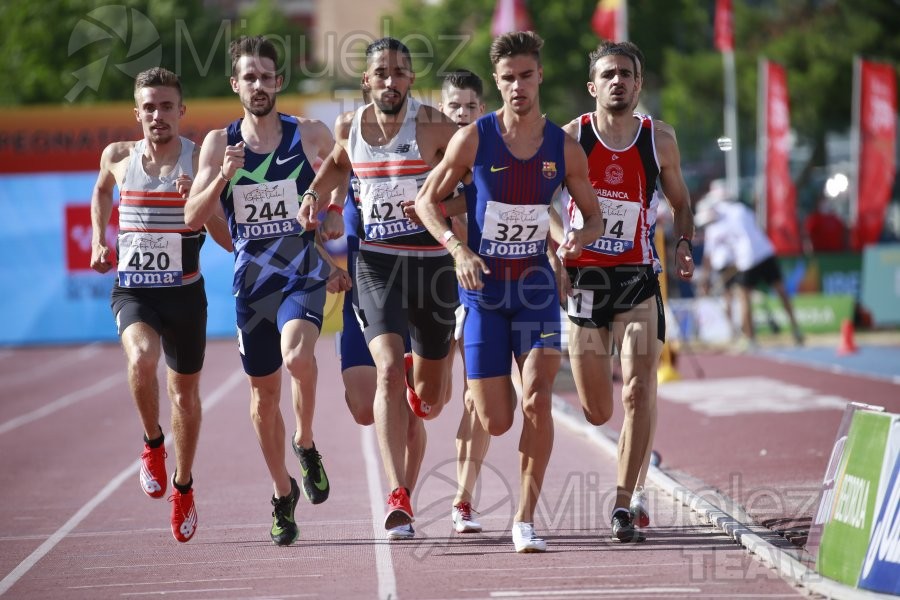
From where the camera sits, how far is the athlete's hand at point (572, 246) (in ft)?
22.2

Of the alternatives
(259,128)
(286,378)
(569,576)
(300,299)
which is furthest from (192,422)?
(286,378)

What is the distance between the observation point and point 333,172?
7.42 metres

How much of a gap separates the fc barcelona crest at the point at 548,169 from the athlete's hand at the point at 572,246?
307 mm

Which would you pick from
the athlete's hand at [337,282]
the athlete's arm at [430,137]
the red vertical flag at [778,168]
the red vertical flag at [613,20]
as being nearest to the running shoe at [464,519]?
the athlete's hand at [337,282]

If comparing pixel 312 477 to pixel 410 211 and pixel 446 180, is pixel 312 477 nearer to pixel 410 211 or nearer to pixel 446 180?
pixel 410 211

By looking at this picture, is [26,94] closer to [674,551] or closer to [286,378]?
[286,378]

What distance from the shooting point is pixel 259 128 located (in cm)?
755

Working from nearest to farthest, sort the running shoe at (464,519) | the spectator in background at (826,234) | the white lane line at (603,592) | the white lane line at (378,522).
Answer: the white lane line at (603,592) < the white lane line at (378,522) < the running shoe at (464,519) < the spectator in background at (826,234)

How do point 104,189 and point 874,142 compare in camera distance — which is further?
point 874,142

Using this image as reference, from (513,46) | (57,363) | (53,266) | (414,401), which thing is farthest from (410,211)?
(53,266)

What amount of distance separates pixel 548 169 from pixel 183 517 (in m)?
2.72

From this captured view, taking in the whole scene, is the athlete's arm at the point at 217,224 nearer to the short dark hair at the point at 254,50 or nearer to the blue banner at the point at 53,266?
the short dark hair at the point at 254,50

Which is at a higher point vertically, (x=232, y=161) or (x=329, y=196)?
(x=232, y=161)

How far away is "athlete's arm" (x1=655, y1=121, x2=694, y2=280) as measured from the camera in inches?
291
